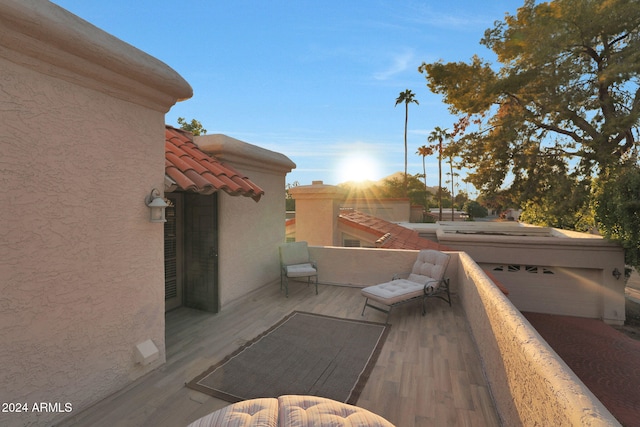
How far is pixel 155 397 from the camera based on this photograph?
355 centimetres

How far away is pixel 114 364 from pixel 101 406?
1.39ft

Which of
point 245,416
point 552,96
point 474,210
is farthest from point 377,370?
point 474,210

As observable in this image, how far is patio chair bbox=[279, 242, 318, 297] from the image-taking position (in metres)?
7.48

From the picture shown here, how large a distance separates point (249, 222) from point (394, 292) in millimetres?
3611

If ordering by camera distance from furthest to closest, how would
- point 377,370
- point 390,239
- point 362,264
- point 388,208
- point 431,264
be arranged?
point 388,208 < point 390,239 < point 362,264 < point 431,264 < point 377,370

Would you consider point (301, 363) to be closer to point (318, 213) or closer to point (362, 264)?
point (362, 264)

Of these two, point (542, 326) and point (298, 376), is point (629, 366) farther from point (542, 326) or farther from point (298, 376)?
point (298, 376)

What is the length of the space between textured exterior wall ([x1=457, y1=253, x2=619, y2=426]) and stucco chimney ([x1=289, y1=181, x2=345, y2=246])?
767cm

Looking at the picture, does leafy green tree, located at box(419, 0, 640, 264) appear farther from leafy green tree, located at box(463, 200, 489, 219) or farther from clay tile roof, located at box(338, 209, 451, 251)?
leafy green tree, located at box(463, 200, 489, 219)

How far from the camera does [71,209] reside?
10.3ft

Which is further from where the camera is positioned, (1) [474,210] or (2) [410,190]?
(1) [474,210]

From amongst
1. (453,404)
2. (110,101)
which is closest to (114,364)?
(110,101)

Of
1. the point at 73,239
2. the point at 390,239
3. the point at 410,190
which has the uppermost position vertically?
the point at 410,190

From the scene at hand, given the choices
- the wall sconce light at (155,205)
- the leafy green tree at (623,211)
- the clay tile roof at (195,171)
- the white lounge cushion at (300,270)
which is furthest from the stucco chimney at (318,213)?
the leafy green tree at (623,211)
